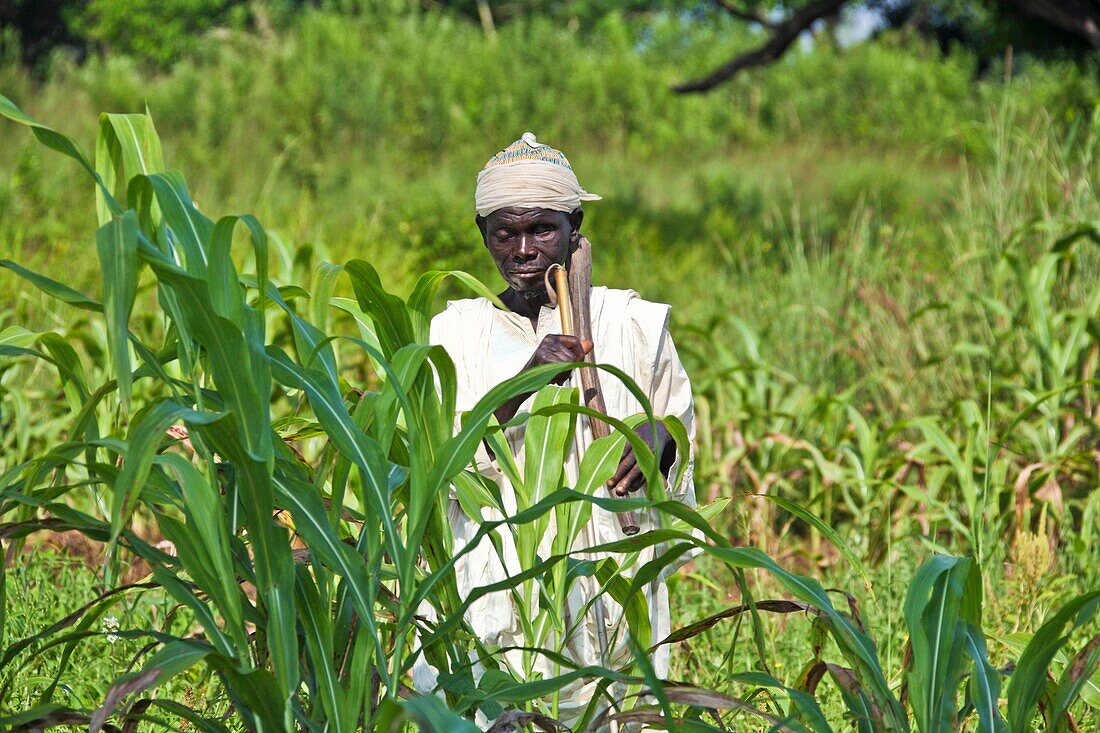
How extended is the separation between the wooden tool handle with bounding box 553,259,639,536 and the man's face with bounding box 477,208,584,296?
36 millimetres

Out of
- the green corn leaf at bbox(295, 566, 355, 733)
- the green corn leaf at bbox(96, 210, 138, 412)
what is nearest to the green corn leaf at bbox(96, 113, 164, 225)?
the green corn leaf at bbox(96, 210, 138, 412)

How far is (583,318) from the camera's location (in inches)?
92.7

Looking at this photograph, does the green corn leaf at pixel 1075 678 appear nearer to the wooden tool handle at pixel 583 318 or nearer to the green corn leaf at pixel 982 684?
the green corn leaf at pixel 982 684

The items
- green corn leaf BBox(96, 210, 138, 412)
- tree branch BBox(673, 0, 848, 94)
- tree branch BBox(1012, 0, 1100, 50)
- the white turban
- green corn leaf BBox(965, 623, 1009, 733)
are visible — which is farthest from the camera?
tree branch BBox(673, 0, 848, 94)

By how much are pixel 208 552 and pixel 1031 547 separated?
2.33 meters

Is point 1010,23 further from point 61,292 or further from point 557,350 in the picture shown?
point 61,292

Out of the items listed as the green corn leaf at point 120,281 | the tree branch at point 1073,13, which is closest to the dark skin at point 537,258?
the green corn leaf at point 120,281

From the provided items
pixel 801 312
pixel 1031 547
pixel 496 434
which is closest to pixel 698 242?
pixel 801 312

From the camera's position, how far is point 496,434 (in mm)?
2037

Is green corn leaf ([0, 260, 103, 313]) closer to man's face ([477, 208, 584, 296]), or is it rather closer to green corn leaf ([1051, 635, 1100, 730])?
man's face ([477, 208, 584, 296])

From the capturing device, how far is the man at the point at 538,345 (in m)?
2.31

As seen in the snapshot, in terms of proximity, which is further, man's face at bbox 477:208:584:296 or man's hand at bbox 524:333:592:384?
man's face at bbox 477:208:584:296

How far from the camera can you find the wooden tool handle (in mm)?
2287

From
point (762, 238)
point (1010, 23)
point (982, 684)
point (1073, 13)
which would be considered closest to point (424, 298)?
point (982, 684)
